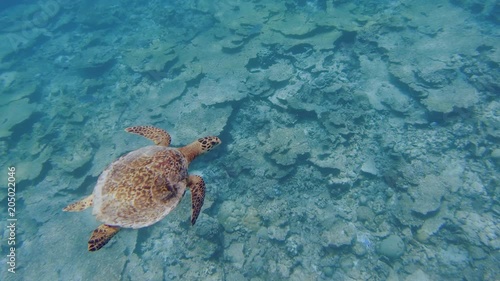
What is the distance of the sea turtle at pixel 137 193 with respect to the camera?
3.34 meters

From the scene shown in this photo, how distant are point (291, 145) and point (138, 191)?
440 centimetres

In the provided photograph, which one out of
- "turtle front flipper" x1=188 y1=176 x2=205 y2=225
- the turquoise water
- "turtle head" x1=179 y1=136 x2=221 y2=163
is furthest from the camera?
the turquoise water

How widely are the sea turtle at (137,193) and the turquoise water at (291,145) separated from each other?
102 inches

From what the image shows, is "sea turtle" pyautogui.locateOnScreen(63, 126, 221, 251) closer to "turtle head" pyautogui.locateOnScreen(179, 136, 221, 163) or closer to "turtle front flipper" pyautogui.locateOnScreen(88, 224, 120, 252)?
"turtle front flipper" pyautogui.locateOnScreen(88, 224, 120, 252)

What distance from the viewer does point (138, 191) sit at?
336cm

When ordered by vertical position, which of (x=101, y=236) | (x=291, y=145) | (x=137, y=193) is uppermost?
(x=137, y=193)

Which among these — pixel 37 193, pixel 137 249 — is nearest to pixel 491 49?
pixel 137 249

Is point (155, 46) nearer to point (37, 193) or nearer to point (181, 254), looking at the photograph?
point (37, 193)

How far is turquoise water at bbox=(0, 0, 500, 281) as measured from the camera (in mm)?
5891

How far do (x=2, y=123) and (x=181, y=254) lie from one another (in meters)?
9.16

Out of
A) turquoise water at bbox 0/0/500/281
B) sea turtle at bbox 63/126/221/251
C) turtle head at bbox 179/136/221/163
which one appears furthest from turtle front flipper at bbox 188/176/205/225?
turquoise water at bbox 0/0/500/281

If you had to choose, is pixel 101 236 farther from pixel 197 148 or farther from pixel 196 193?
pixel 197 148

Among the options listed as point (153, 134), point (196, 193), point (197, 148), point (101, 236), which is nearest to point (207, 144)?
point (197, 148)

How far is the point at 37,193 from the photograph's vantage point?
787 centimetres
